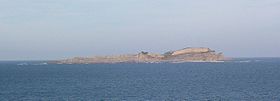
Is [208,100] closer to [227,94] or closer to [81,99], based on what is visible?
[227,94]

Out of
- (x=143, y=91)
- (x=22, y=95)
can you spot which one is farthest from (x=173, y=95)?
(x=22, y=95)

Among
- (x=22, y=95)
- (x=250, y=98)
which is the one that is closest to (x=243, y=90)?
(x=250, y=98)

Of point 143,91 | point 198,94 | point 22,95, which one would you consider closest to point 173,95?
point 198,94

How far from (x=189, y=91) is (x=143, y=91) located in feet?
19.4

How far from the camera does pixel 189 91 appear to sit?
69500 mm

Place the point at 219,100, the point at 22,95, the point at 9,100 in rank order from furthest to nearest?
the point at 22,95 → the point at 9,100 → the point at 219,100

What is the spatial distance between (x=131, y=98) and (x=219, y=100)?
10.1 meters

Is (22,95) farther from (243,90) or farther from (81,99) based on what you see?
(243,90)

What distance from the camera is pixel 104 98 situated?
61375mm

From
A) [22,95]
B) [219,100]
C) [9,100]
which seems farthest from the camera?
[22,95]

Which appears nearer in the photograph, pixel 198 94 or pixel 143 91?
pixel 198 94

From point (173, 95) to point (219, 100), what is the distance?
25.8 ft

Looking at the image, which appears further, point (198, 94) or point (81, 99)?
point (198, 94)

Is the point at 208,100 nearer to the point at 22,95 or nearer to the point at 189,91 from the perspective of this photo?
the point at 189,91
